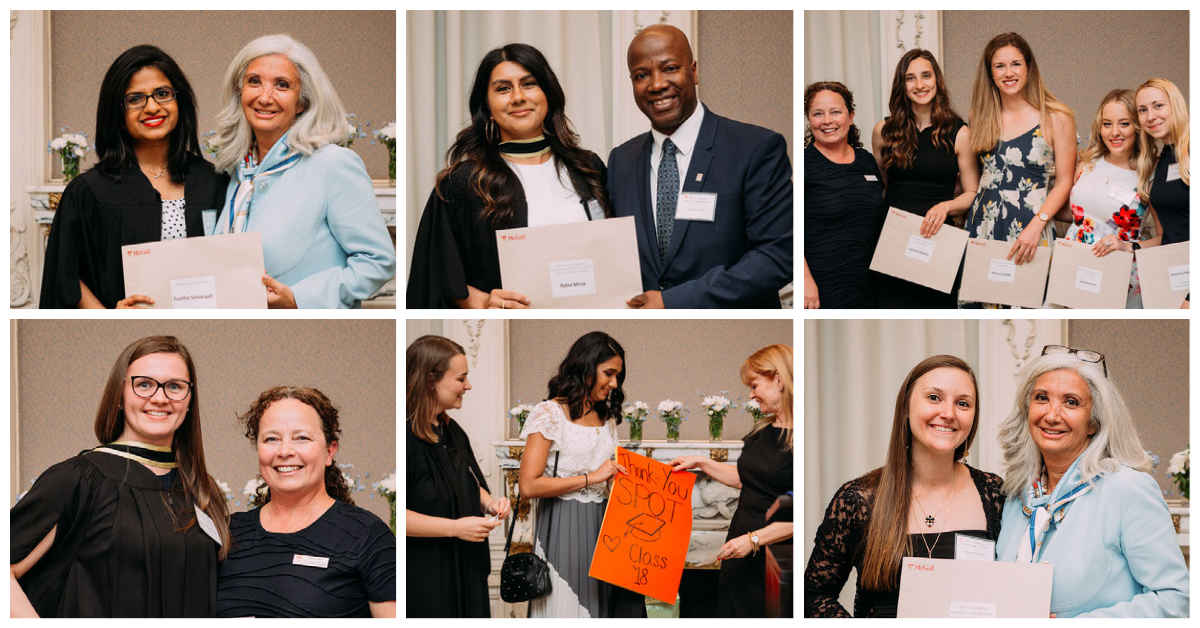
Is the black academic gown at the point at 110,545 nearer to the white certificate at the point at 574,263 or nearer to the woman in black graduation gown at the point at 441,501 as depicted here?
the woman in black graduation gown at the point at 441,501

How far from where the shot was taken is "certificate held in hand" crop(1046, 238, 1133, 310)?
8.32 feet

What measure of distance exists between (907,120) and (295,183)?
5.20ft

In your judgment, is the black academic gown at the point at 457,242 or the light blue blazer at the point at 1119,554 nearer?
the light blue blazer at the point at 1119,554

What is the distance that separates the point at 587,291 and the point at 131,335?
4.05ft

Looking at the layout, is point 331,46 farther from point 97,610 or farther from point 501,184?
point 97,610

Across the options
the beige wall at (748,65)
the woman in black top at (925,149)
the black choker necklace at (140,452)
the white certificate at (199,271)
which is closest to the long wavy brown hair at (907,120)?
the woman in black top at (925,149)

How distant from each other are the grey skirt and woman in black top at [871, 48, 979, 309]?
45.0 inches

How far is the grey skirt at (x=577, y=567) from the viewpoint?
2564 mm

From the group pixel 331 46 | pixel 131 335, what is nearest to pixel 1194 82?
pixel 331 46

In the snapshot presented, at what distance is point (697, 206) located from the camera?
8.21 ft

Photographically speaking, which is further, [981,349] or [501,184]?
[981,349]

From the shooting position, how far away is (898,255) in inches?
102

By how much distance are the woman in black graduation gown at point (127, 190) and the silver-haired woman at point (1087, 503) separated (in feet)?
6.94
